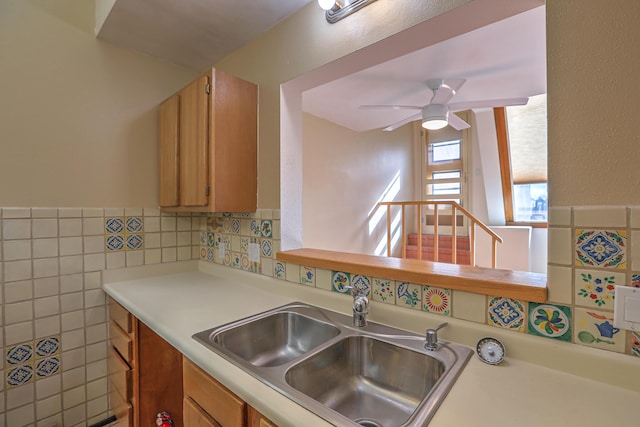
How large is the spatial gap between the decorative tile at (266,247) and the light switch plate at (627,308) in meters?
1.27

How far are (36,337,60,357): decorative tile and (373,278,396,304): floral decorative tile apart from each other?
1.66m

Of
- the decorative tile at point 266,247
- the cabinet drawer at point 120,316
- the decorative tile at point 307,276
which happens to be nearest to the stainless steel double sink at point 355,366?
the decorative tile at point 307,276

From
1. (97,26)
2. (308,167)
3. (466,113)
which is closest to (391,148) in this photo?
(466,113)

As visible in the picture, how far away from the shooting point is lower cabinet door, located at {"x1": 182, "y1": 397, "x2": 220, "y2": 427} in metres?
0.87

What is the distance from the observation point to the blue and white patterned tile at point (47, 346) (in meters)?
1.46

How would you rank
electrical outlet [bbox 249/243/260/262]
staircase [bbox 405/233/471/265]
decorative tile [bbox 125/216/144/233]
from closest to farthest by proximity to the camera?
electrical outlet [bbox 249/243/260/262], decorative tile [bbox 125/216/144/233], staircase [bbox 405/233/471/265]

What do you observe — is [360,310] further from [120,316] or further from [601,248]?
[120,316]

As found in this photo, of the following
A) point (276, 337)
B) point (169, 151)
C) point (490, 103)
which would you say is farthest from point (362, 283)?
point (490, 103)

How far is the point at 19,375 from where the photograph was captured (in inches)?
55.3

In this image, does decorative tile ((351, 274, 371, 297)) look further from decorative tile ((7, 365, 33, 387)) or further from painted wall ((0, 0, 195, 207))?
decorative tile ((7, 365, 33, 387))

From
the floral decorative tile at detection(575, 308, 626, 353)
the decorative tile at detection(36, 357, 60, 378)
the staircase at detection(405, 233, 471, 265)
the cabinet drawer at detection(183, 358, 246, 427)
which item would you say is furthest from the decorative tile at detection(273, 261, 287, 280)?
the staircase at detection(405, 233, 471, 265)

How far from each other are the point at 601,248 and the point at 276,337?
1.09 metres

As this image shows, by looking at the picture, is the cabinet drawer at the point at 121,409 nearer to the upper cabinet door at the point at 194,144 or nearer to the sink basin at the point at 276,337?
the sink basin at the point at 276,337

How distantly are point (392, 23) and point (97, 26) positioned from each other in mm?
1591
